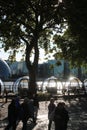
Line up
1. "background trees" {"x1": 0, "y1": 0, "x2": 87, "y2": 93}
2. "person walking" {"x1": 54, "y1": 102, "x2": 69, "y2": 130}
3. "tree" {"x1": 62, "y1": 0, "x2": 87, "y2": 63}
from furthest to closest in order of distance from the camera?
"background trees" {"x1": 0, "y1": 0, "x2": 87, "y2": 93} < "tree" {"x1": 62, "y1": 0, "x2": 87, "y2": 63} < "person walking" {"x1": 54, "y1": 102, "x2": 69, "y2": 130}

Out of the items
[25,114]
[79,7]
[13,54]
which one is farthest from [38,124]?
[13,54]

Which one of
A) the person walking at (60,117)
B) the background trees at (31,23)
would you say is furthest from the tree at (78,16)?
the person walking at (60,117)

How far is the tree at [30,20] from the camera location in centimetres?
4794

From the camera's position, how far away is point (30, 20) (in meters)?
51.6

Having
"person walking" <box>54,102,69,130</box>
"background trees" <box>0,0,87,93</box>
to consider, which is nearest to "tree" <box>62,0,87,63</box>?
"background trees" <box>0,0,87,93</box>

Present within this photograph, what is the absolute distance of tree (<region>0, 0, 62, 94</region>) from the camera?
4794 centimetres

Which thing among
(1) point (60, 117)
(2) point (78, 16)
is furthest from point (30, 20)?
(1) point (60, 117)

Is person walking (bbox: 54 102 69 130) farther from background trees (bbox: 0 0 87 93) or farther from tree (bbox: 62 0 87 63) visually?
background trees (bbox: 0 0 87 93)

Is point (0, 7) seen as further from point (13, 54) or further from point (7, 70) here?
point (7, 70)

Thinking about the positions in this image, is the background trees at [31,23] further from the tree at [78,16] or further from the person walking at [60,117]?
the person walking at [60,117]

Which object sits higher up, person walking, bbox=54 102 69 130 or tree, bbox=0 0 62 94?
tree, bbox=0 0 62 94

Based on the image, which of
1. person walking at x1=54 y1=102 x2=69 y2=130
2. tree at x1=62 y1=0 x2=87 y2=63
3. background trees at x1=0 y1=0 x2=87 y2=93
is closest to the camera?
person walking at x1=54 y1=102 x2=69 y2=130

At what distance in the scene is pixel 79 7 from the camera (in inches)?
1358

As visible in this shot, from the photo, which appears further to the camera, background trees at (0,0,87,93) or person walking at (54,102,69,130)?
background trees at (0,0,87,93)
